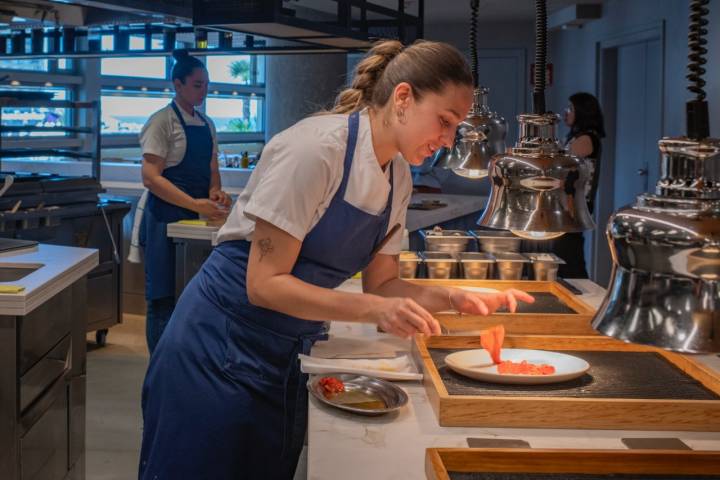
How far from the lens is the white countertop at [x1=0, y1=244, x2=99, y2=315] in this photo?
118 inches

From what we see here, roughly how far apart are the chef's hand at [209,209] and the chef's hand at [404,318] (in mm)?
3295

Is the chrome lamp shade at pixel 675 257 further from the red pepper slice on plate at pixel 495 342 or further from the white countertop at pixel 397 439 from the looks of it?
the red pepper slice on plate at pixel 495 342

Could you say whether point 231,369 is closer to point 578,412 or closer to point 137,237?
point 578,412

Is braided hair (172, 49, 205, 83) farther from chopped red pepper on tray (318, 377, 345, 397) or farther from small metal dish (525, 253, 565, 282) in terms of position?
chopped red pepper on tray (318, 377, 345, 397)

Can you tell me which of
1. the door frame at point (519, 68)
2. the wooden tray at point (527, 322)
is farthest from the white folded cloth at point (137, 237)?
the door frame at point (519, 68)

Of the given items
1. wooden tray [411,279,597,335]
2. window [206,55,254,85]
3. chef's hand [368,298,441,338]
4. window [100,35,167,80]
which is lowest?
wooden tray [411,279,597,335]

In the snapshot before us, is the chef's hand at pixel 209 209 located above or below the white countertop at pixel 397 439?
above

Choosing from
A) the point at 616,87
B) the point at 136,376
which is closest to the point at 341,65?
the point at 616,87

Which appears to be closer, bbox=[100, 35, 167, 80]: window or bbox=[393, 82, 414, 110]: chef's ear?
bbox=[393, 82, 414, 110]: chef's ear

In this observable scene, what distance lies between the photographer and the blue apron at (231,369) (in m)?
2.41

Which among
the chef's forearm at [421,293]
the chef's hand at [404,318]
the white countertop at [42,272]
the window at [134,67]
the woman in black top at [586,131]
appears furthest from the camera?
the window at [134,67]

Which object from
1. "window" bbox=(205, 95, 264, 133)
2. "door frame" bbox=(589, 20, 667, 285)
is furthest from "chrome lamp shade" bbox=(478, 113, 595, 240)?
"window" bbox=(205, 95, 264, 133)

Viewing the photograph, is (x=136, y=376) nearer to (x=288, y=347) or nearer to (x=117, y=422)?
(x=117, y=422)

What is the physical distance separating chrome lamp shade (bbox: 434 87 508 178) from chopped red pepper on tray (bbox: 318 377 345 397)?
1.68m
